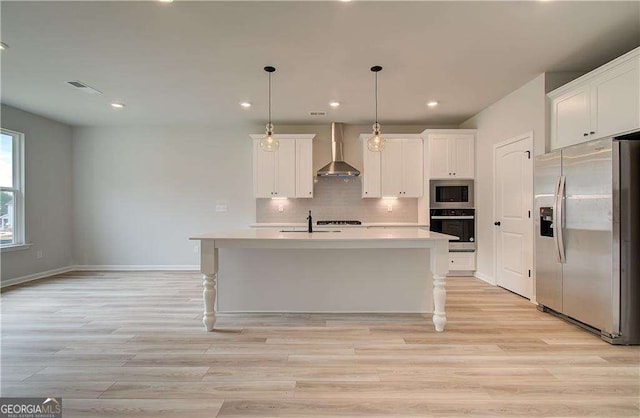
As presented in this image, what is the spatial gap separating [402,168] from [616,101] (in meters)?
2.95

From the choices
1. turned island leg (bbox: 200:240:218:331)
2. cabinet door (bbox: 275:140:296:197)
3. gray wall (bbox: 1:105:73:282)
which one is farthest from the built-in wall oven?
gray wall (bbox: 1:105:73:282)

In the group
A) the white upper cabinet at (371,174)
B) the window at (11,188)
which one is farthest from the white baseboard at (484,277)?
the window at (11,188)

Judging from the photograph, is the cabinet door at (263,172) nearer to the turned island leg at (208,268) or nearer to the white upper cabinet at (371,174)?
the white upper cabinet at (371,174)

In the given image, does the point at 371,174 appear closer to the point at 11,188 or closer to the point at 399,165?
the point at 399,165

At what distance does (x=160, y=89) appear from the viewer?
13.0 ft

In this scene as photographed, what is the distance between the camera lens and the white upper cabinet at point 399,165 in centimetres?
539

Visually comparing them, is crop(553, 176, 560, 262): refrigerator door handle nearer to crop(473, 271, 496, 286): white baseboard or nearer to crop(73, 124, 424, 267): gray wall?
crop(473, 271, 496, 286): white baseboard

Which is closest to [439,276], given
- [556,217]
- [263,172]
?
[556,217]

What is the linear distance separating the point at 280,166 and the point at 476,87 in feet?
10.5

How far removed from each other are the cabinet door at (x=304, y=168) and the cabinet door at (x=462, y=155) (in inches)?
A: 95.9

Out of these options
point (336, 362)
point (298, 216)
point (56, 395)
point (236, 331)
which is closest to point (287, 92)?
point (298, 216)

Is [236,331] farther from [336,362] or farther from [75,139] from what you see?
[75,139]

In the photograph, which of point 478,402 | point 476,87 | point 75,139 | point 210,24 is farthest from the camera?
point 75,139

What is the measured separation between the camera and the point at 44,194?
17.2 ft
